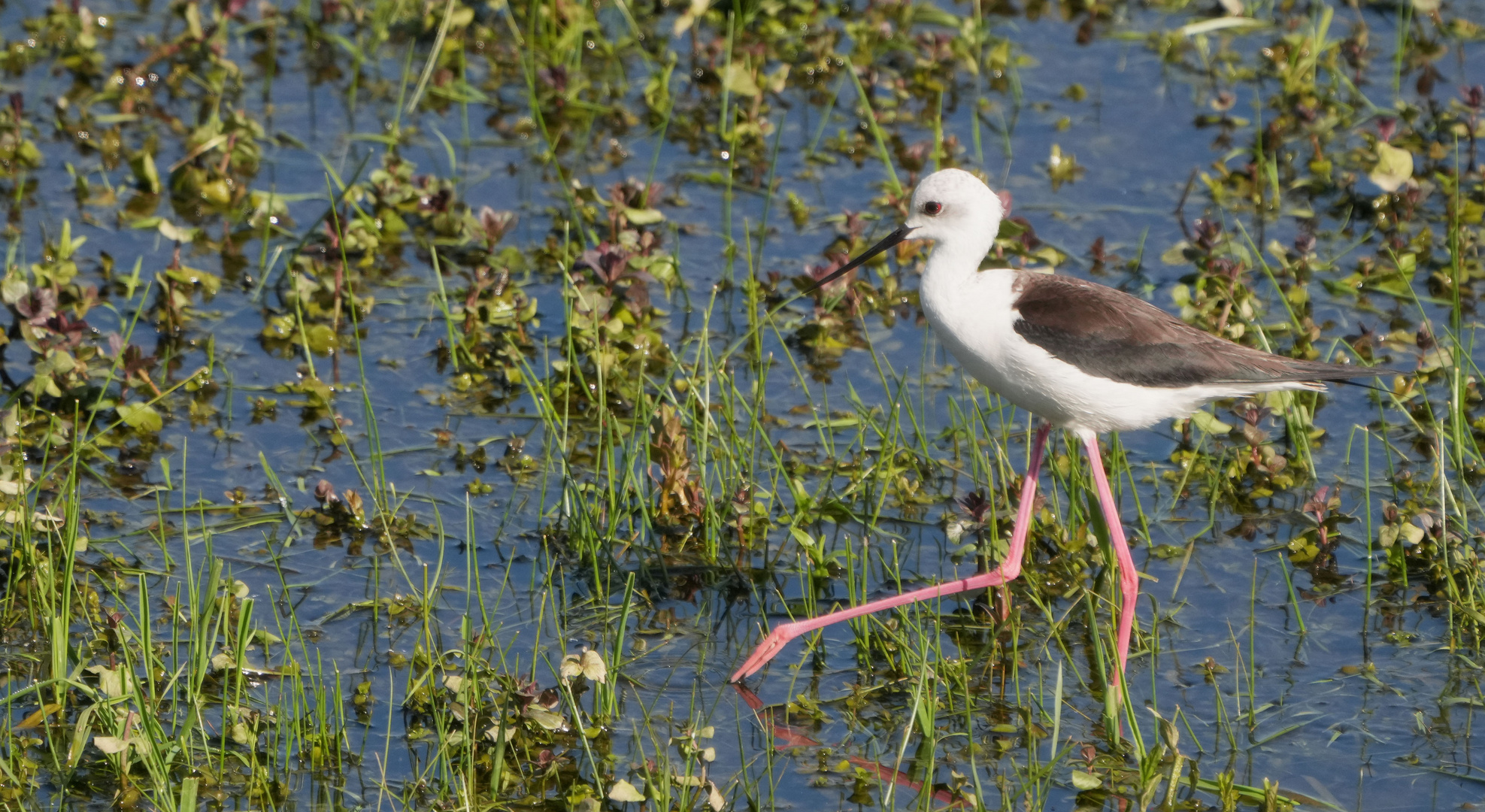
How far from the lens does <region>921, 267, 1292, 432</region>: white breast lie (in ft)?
15.2

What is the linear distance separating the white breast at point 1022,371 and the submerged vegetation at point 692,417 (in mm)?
278

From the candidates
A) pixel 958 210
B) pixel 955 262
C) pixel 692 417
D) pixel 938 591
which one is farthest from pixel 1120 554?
pixel 692 417

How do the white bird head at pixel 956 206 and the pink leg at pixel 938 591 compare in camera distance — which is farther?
the white bird head at pixel 956 206

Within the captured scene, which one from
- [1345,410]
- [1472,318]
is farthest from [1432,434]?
[1472,318]

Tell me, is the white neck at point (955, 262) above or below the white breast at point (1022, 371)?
above

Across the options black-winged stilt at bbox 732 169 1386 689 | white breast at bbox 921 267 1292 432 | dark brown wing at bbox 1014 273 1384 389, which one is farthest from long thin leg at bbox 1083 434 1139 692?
dark brown wing at bbox 1014 273 1384 389

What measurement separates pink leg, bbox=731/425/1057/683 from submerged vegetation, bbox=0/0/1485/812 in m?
0.06

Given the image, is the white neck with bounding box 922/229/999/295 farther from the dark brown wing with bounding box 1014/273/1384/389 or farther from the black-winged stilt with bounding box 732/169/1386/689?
the dark brown wing with bounding box 1014/273/1384/389

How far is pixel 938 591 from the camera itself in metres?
4.58

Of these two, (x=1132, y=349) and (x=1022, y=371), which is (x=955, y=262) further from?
(x=1132, y=349)

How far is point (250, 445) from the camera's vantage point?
5512 mm

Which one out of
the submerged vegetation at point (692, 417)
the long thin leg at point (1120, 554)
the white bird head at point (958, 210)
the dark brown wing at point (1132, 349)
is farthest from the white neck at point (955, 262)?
the long thin leg at point (1120, 554)

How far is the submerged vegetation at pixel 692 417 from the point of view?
13.8 ft

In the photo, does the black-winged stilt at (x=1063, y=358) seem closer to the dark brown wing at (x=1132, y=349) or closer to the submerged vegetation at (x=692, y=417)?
the dark brown wing at (x=1132, y=349)
